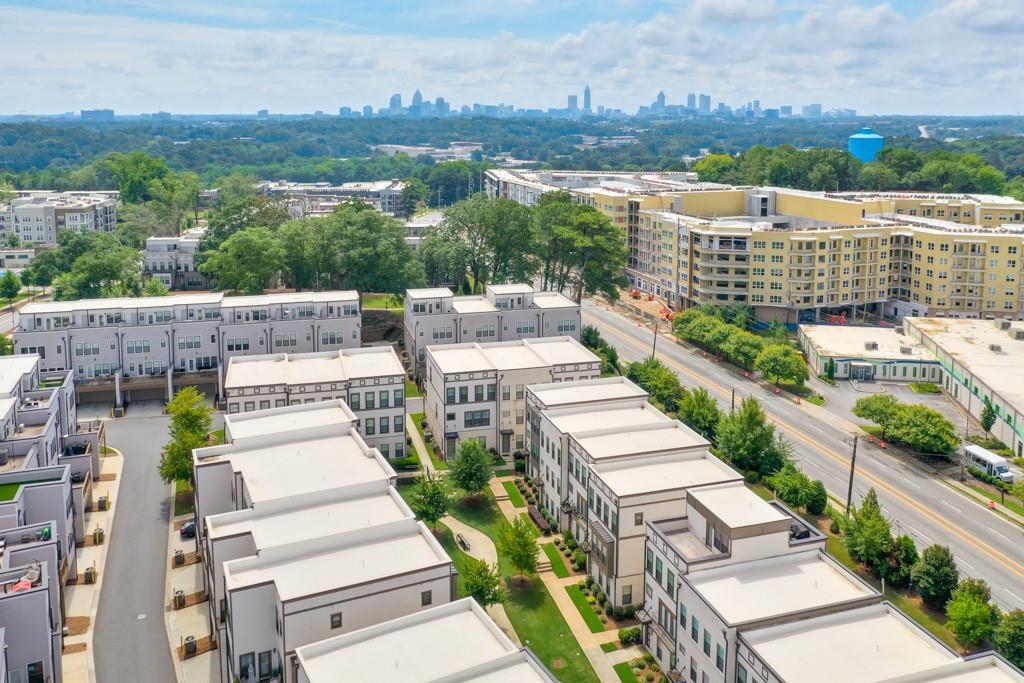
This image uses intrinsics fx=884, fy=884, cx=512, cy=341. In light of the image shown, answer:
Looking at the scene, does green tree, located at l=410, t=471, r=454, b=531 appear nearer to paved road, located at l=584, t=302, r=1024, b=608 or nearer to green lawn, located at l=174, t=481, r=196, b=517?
green lawn, located at l=174, t=481, r=196, b=517

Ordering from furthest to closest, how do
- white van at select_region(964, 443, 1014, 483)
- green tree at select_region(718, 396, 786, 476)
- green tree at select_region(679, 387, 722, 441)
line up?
green tree at select_region(679, 387, 722, 441), white van at select_region(964, 443, 1014, 483), green tree at select_region(718, 396, 786, 476)

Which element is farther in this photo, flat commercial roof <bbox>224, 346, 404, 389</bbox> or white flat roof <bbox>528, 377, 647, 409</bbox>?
flat commercial roof <bbox>224, 346, 404, 389</bbox>

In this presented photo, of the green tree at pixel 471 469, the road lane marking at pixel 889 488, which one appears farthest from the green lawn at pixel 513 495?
the road lane marking at pixel 889 488

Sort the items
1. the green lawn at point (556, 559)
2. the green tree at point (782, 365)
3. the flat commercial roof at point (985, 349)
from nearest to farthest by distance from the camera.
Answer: the green lawn at point (556, 559), the flat commercial roof at point (985, 349), the green tree at point (782, 365)

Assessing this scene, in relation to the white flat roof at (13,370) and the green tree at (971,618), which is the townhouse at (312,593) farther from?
the white flat roof at (13,370)

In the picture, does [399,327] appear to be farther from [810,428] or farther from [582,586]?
[582,586]

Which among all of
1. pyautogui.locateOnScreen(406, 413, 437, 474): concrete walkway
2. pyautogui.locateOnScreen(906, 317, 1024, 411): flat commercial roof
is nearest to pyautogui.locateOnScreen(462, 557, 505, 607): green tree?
pyautogui.locateOnScreen(406, 413, 437, 474): concrete walkway

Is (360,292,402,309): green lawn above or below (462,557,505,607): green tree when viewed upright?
above

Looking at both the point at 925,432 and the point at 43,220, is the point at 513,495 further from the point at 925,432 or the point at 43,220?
the point at 43,220
